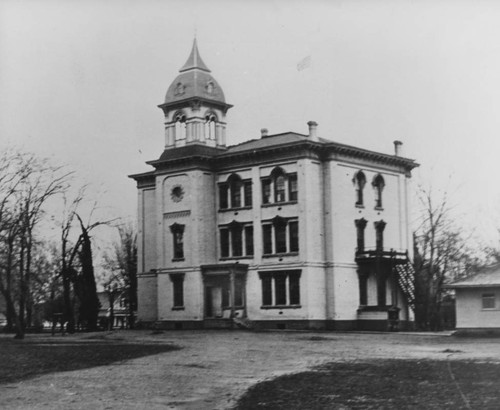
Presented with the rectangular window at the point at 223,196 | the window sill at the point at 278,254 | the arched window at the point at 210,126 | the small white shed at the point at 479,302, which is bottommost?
the small white shed at the point at 479,302

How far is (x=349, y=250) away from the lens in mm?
50438

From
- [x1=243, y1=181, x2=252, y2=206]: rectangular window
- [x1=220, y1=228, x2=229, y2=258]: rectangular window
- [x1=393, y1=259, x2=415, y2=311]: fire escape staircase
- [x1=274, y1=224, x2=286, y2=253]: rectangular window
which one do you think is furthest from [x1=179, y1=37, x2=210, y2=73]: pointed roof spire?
[x1=393, y1=259, x2=415, y2=311]: fire escape staircase

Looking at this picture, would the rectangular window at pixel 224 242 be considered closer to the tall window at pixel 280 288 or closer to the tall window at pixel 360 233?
the tall window at pixel 280 288

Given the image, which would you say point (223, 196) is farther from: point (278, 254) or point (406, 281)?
point (406, 281)

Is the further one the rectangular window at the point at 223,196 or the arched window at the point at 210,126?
the arched window at the point at 210,126

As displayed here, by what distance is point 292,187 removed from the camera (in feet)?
163

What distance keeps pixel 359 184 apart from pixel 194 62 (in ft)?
41.4

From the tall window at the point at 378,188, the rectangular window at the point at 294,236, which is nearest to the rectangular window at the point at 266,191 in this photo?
the rectangular window at the point at 294,236

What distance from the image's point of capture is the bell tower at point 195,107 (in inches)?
2119

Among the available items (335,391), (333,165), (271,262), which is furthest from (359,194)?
(335,391)

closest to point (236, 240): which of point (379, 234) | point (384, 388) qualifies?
point (379, 234)

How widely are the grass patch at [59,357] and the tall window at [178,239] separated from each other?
22168mm

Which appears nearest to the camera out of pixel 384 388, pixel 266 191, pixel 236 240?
pixel 384 388

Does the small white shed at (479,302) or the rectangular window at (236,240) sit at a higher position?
the rectangular window at (236,240)
